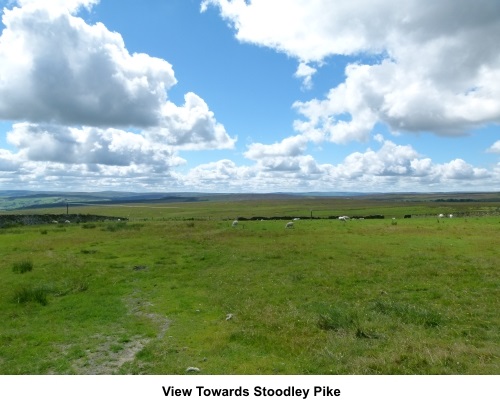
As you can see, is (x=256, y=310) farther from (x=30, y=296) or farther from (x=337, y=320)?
(x=30, y=296)

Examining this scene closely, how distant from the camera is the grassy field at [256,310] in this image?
11945mm

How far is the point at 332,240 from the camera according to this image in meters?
40.1

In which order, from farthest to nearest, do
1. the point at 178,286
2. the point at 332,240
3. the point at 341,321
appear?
the point at 332,240, the point at 178,286, the point at 341,321

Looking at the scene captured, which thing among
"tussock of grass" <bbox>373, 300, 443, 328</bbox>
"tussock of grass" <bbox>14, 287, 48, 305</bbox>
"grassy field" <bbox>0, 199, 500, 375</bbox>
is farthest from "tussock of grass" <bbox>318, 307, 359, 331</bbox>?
"tussock of grass" <bbox>14, 287, 48, 305</bbox>

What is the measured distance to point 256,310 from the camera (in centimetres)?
1736

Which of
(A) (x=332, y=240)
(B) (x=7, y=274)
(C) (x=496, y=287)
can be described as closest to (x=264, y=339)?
(C) (x=496, y=287)

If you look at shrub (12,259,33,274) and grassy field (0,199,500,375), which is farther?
shrub (12,259,33,274)

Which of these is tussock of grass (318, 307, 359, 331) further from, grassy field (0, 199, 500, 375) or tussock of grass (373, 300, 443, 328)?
tussock of grass (373, 300, 443, 328)

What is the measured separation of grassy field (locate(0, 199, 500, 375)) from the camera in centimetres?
1195

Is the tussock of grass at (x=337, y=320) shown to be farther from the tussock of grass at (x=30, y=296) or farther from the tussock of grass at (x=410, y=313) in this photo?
the tussock of grass at (x=30, y=296)

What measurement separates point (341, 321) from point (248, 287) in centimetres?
763

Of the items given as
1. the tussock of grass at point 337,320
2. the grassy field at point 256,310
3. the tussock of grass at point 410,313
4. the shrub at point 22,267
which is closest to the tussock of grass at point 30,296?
the grassy field at point 256,310
